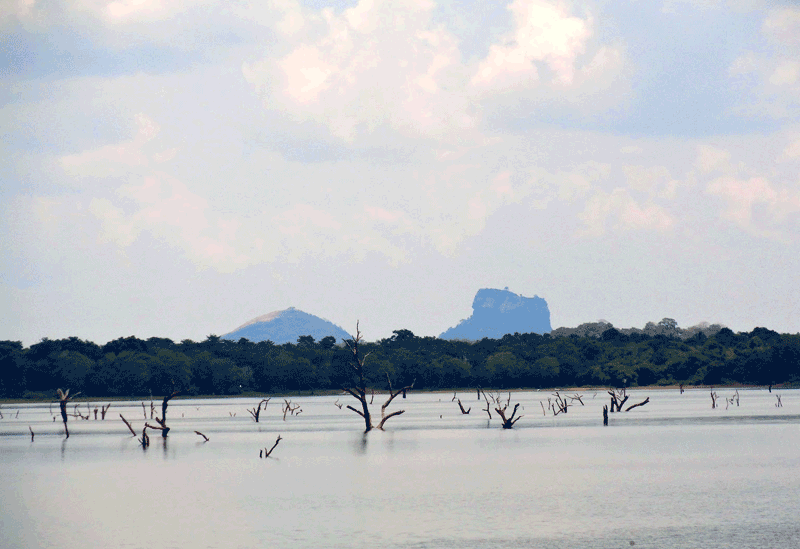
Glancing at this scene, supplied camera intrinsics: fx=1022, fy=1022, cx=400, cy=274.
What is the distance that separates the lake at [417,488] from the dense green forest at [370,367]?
8045 cm

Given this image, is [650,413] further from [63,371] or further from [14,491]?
[63,371]

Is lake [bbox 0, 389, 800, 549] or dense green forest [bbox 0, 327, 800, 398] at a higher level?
dense green forest [bbox 0, 327, 800, 398]

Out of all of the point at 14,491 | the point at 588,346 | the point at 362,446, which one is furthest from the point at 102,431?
the point at 588,346

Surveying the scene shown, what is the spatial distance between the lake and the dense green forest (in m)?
80.4

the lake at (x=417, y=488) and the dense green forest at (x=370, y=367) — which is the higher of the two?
the dense green forest at (x=370, y=367)

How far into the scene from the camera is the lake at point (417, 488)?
35.9 metres

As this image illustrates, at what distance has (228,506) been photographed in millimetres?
43750

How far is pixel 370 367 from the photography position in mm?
181375

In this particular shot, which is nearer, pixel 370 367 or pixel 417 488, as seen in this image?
pixel 417 488

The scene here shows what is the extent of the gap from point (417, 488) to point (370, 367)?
133 meters

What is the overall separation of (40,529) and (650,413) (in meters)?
80.6

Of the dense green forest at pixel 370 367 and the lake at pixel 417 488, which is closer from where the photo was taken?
the lake at pixel 417 488

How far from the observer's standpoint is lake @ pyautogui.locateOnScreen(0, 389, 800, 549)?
35.9 m

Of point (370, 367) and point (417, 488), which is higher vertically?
point (370, 367)
